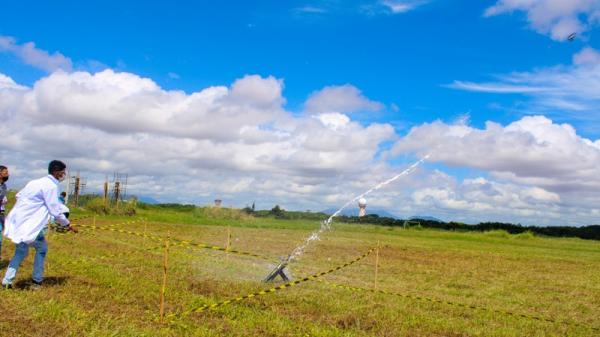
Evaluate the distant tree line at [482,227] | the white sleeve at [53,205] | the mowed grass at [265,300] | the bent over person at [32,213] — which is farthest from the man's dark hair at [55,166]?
the distant tree line at [482,227]

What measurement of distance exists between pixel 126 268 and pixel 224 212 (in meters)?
42.1

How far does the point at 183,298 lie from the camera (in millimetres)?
10383

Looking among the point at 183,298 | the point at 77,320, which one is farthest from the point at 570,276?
the point at 77,320

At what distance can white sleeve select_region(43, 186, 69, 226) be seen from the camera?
9.90 m

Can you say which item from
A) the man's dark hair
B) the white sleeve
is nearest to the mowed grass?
the white sleeve

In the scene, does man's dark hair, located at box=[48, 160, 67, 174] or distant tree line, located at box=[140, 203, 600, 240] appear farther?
distant tree line, located at box=[140, 203, 600, 240]

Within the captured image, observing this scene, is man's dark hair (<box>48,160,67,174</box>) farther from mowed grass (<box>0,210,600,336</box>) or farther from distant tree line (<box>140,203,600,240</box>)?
distant tree line (<box>140,203,600,240</box>)

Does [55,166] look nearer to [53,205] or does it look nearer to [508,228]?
[53,205]

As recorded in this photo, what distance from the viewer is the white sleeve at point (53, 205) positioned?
9898 mm

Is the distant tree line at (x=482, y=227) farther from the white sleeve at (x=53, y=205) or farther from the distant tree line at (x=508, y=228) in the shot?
the white sleeve at (x=53, y=205)

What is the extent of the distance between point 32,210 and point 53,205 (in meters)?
0.38

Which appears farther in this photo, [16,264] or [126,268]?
[126,268]

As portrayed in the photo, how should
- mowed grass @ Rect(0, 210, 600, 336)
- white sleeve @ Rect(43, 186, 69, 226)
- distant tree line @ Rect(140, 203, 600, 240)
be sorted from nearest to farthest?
mowed grass @ Rect(0, 210, 600, 336) → white sleeve @ Rect(43, 186, 69, 226) → distant tree line @ Rect(140, 203, 600, 240)

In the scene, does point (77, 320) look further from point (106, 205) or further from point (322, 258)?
point (106, 205)
